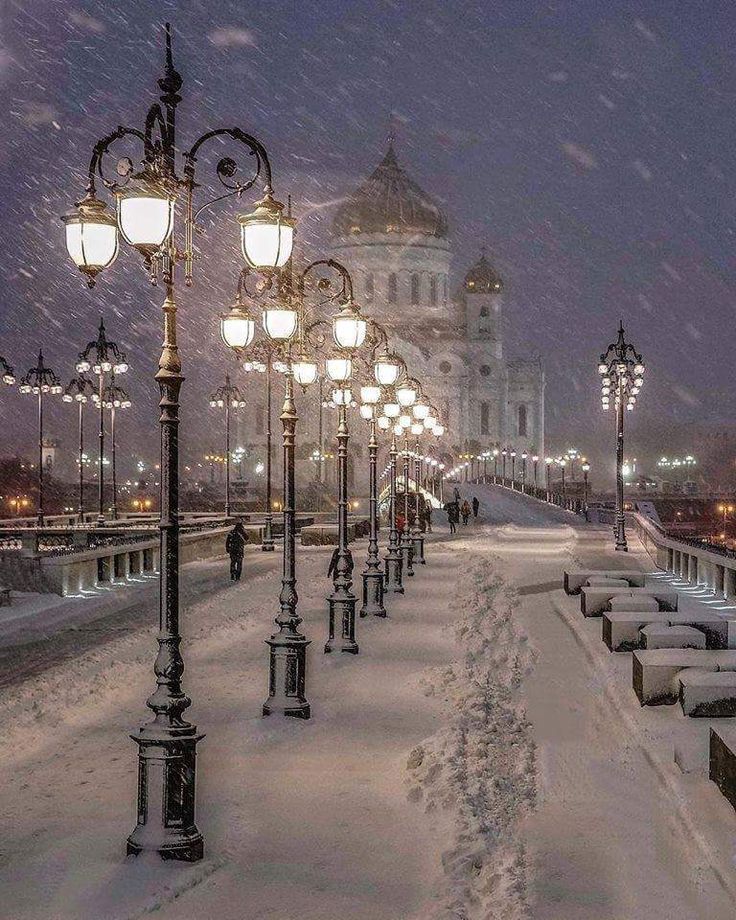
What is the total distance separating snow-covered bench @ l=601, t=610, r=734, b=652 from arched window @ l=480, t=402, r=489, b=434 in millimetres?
131095

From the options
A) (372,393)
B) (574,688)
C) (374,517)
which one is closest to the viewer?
(574,688)

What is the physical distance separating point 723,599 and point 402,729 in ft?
51.4

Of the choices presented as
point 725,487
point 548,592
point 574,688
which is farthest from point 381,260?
point 574,688

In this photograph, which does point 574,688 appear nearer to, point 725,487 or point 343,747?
point 343,747

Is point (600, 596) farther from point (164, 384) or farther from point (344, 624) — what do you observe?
point (164, 384)

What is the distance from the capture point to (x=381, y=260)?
469 ft

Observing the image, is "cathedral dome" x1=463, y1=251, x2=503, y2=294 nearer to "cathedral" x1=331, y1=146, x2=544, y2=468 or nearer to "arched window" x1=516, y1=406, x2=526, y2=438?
"cathedral" x1=331, y1=146, x2=544, y2=468

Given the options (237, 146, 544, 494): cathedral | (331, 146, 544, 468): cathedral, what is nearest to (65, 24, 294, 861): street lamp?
(237, 146, 544, 494): cathedral

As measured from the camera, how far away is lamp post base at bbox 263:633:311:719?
13445 mm

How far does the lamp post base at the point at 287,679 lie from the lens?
13445 millimetres

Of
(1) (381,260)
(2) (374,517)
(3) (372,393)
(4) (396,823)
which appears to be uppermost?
(1) (381,260)

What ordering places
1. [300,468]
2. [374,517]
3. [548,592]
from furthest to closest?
[300,468] < [548,592] < [374,517]

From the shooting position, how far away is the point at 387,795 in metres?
10.2

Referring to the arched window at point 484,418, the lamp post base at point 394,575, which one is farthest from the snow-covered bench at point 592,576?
the arched window at point 484,418
